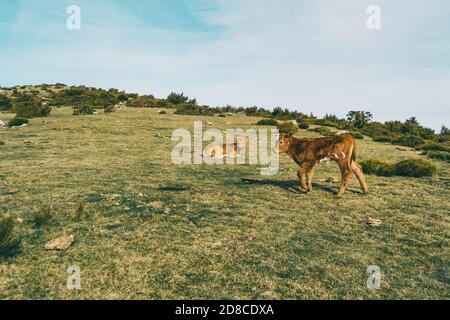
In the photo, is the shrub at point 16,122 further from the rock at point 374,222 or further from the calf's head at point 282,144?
the rock at point 374,222

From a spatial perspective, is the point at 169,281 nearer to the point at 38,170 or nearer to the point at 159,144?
the point at 38,170

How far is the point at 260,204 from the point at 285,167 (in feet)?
22.5

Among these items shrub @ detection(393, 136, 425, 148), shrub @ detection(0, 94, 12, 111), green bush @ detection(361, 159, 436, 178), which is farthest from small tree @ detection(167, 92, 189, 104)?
green bush @ detection(361, 159, 436, 178)

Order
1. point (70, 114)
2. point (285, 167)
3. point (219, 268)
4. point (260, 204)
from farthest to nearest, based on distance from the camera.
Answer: point (70, 114) → point (285, 167) → point (260, 204) → point (219, 268)

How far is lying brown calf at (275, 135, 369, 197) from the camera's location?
35.8 ft

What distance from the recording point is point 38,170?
1377 centimetres

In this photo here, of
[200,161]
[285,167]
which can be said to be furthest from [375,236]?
[200,161]

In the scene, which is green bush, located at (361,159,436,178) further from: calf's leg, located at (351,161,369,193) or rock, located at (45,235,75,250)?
rock, located at (45,235,75,250)

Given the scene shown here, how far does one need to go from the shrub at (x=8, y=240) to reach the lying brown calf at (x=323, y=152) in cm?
816

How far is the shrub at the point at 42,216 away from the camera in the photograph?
8.12 m

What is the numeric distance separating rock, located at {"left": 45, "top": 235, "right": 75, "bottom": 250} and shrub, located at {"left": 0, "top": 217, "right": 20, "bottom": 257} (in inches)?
23.6

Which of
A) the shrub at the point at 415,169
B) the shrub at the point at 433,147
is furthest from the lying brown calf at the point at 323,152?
the shrub at the point at 433,147

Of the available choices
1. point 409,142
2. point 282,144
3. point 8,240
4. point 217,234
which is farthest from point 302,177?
point 409,142

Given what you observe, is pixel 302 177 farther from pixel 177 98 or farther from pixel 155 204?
pixel 177 98
